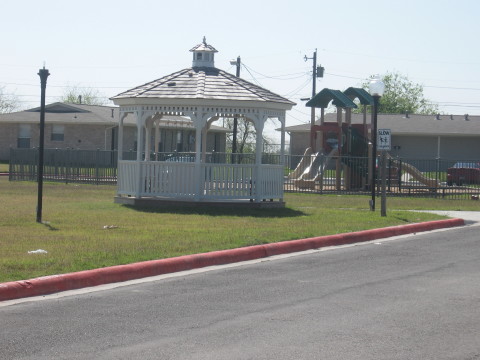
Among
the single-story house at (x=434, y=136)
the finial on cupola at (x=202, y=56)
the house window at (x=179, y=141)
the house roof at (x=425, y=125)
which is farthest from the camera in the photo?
the single-story house at (x=434, y=136)

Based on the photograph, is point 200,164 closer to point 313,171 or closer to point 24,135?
point 313,171

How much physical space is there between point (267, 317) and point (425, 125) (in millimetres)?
55272

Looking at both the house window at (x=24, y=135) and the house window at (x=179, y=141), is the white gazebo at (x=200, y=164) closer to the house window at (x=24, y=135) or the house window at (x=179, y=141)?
the house window at (x=179, y=141)

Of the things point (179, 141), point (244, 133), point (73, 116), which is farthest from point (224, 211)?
point (244, 133)

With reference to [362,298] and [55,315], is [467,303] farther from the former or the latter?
[55,315]

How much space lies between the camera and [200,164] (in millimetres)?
21594

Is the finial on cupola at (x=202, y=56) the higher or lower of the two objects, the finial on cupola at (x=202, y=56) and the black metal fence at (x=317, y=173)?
the higher

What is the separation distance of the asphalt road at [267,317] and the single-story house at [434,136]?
4912 cm

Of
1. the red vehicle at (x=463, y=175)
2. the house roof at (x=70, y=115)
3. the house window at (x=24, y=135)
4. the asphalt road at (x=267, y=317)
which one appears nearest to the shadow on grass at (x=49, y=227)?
the asphalt road at (x=267, y=317)

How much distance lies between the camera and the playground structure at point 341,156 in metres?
34.6

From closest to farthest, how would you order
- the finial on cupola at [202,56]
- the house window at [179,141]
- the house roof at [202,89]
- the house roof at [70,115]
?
the house roof at [202,89]
the finial on cupola at [202,56]
the house window at [179,141]
the house roof at [70,115]

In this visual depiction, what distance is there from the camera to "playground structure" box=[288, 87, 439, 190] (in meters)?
34.6

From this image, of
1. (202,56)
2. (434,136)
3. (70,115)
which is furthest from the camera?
(434,136)

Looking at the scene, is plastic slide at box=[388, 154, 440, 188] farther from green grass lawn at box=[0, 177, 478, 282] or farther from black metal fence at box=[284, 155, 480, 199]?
green grass lawn at box=[0, 177, 478, 282]
